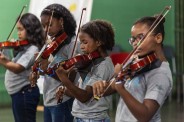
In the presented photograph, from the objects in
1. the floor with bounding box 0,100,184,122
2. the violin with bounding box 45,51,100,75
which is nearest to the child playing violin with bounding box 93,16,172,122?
the violin with bounding box 45,51,100,75

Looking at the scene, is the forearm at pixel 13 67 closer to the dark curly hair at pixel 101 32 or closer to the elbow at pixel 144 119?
the dark curly hair at pixel 101 32

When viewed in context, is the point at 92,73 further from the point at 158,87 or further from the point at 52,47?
the point at 158,87

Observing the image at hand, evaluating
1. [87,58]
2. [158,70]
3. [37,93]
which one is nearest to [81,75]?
[87,58]

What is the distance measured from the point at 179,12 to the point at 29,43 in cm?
468

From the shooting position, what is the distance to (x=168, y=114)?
695 centimetres

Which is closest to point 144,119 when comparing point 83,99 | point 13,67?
point 83,99

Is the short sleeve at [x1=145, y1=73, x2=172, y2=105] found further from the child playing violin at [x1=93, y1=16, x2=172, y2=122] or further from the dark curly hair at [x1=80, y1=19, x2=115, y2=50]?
the dark curly hair at [x1=80, y1=19, x2=115, y2=50]

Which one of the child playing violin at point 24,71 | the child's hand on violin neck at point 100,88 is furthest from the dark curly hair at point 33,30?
the child's hand on violin neck at point 100,88

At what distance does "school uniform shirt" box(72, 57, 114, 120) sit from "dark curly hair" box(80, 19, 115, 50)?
13cm

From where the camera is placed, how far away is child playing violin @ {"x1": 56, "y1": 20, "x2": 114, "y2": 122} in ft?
9.54

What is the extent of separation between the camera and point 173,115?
270 inches

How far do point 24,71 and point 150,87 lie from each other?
1.79 meters

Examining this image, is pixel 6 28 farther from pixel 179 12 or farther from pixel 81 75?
pixel 81 75

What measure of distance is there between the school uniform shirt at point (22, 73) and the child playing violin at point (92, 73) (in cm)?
96
